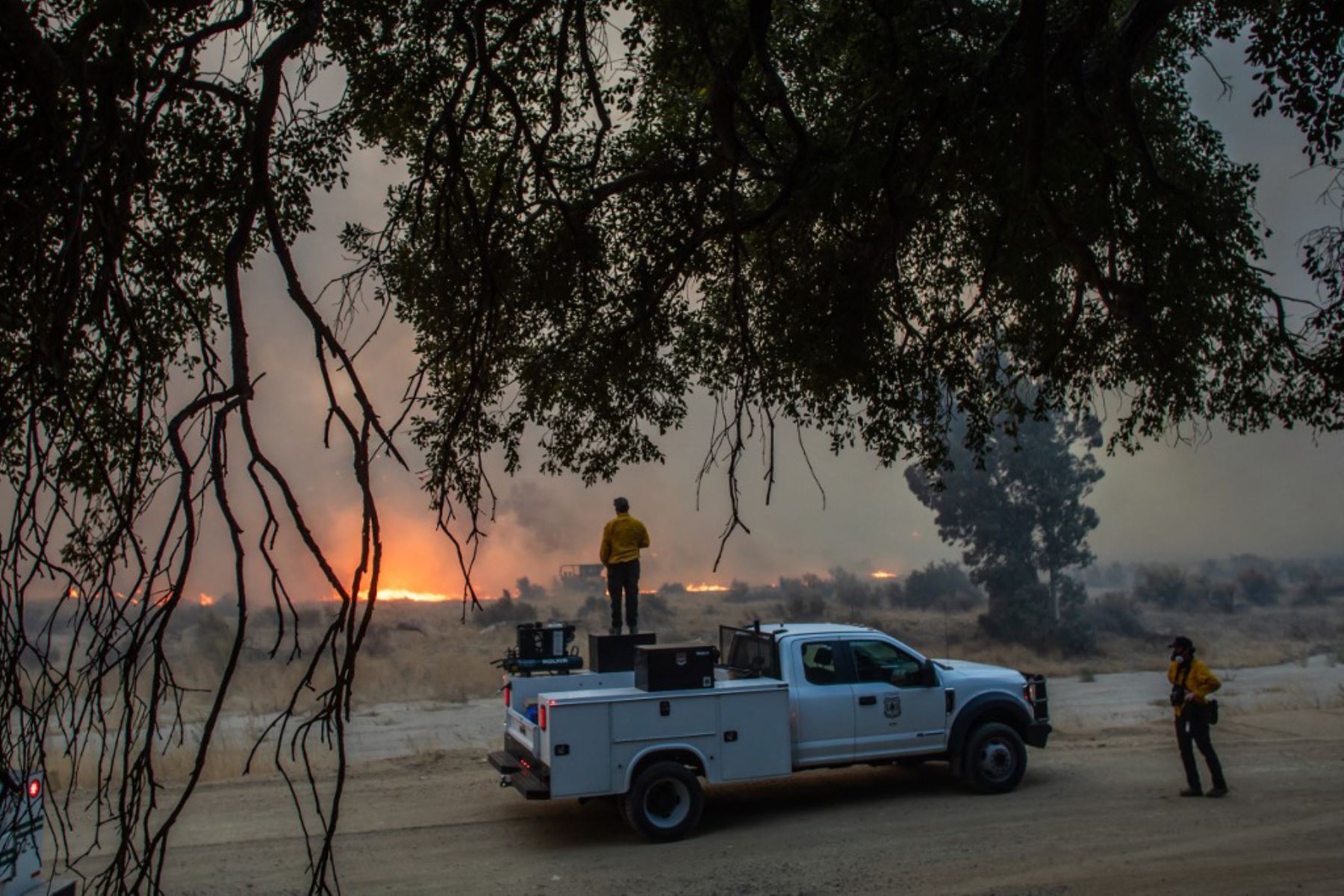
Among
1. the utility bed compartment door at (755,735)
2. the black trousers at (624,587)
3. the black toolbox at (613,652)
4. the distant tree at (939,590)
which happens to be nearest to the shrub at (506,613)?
the distant tree at (939,590)

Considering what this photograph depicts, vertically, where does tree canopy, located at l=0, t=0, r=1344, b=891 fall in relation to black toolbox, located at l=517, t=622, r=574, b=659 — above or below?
above

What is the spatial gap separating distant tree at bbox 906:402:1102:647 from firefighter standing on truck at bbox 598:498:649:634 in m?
29.8

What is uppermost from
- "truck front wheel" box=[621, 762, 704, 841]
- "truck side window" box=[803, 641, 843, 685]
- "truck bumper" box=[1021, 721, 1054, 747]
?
"truck side window" box=[803, 641, 843, 685]

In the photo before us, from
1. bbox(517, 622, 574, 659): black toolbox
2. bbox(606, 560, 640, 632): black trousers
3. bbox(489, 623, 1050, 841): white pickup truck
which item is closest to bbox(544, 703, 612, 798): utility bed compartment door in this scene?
bbox(489, 623, 1050, 841): white pickup truck

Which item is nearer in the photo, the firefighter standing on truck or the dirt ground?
the dirt ground

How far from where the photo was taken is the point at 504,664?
14.9 m

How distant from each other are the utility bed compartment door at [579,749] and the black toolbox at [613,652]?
1.61 meters

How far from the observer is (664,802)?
13.2 m

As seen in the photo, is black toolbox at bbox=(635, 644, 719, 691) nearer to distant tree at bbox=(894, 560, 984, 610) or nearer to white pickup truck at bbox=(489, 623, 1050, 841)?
white pickup truck at bbox=(489, 623, 1050, 841)

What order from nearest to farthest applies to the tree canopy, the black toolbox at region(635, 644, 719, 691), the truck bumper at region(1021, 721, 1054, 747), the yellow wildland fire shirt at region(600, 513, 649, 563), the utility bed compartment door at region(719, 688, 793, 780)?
the tree canopy → the black toolbox at region(635, 644, 719, 691) → the utility bed compartment door at region(719, 688, 793, 780) → the truck bumper at region(1021, 721, 1054, 747) → the yellow wildland fire shirt at region(600, 513, 649, 563)

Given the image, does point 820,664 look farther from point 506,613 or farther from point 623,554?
point 506,613

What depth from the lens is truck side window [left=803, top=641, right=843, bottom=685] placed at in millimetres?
14391

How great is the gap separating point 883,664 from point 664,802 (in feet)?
A: 11.0

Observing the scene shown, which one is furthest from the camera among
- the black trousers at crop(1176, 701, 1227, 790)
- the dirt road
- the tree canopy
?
the black trousers at crop(1176, 701, 1227, 790)
